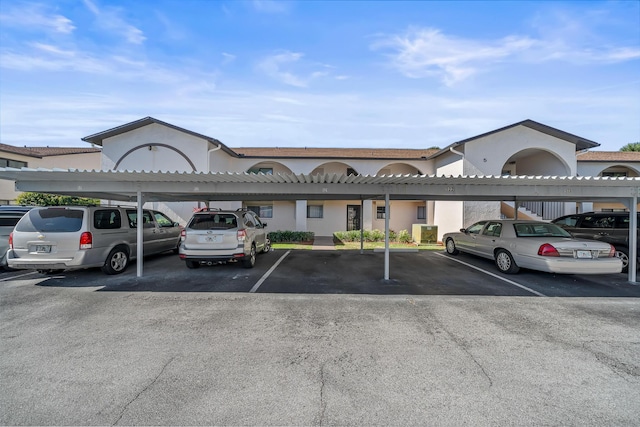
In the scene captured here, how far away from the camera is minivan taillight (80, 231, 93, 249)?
691 centimetres

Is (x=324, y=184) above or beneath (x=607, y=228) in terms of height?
above

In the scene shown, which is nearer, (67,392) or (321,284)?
(67,392)

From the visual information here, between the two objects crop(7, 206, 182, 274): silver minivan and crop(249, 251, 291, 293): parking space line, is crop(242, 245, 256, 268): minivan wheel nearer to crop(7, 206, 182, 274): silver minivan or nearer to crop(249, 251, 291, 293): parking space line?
crop(249, 251, 291, 293): parking space line

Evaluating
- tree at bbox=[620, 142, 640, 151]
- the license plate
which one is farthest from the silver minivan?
→ tree at bbox=[620, 142, 640, 151]

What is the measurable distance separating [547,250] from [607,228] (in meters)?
4.24

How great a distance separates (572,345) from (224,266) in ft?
26.1

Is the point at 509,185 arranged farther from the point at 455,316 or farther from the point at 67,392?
the point at 67,392

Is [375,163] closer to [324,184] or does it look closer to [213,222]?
[324,184]

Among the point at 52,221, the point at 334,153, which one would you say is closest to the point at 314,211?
the point at 334,153

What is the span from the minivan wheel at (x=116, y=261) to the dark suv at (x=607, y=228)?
43.9 feet

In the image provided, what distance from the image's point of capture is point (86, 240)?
22.9 feet

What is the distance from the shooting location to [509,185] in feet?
25.0

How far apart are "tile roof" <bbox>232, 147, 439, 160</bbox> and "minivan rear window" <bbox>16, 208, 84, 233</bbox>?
1206 centimetres

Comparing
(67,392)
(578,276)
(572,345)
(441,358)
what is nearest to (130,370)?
(67,392)
